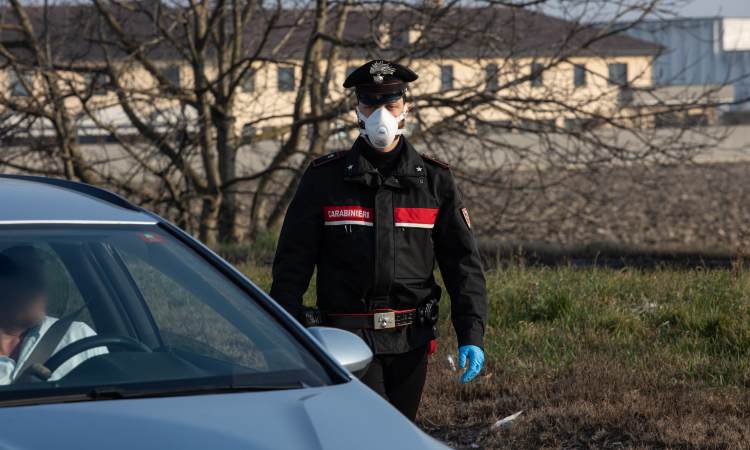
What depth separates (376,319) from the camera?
396cm

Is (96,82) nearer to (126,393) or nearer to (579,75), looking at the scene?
(579,75)

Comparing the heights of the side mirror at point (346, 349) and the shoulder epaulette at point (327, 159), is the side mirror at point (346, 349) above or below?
below

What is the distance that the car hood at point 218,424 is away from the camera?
2496 mm

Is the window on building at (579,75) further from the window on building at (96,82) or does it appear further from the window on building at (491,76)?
the window on building at (96,82)

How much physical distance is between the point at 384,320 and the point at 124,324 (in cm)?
93

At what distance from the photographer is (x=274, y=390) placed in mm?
2930

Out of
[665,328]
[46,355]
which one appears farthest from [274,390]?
[665,328]

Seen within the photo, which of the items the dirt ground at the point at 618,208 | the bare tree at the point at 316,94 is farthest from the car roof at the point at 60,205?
the dirt ground at the point at 618,208

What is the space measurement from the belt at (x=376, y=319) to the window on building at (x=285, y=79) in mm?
11096

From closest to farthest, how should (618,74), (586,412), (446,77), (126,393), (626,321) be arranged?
1. (126,393)
2. (586,412)
3. (626,321)
4. (618,74)
5. (446,77)

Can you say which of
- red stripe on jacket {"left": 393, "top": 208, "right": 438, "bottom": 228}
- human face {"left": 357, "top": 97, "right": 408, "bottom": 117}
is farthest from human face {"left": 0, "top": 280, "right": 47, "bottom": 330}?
human face {"left": 357, "top": 97, "right": 408, "bottom": 117}

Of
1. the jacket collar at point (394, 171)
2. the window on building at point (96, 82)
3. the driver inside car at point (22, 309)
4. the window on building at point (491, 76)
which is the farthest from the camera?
the window on building at point (96, 82)

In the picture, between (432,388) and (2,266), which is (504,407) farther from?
(2,266)

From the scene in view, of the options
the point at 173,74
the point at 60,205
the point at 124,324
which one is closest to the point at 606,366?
the point at 124,324
